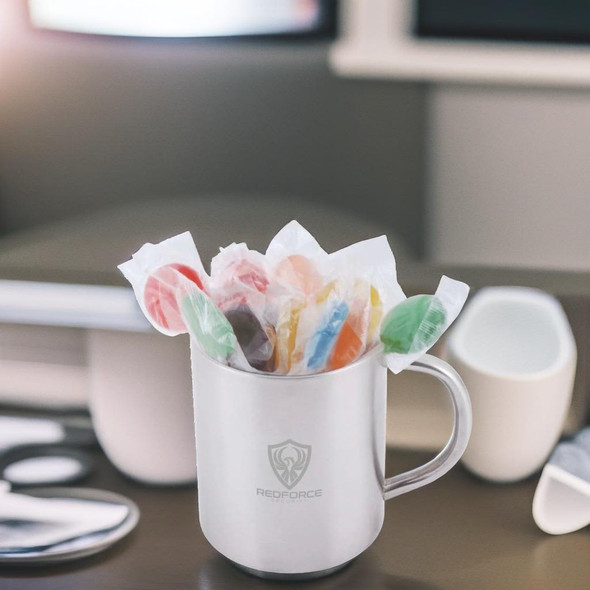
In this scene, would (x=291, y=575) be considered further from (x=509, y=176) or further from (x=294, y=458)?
(x=509, y=176)

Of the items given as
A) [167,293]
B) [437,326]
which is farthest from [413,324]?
[167,293]

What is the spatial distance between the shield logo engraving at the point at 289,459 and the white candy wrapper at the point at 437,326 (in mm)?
59

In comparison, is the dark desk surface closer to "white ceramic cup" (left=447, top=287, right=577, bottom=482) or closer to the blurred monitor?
"white ceramic cup" (left=447, top=287, right=577, bottom=482)

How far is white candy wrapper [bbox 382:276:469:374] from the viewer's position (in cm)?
40

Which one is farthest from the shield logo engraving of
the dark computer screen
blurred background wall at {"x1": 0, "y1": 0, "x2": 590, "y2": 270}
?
the dark computer screen

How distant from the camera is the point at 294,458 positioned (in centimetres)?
40

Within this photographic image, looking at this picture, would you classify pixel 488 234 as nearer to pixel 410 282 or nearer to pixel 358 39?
pixel 358 39

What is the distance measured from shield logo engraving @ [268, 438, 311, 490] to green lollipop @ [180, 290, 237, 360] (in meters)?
0.05

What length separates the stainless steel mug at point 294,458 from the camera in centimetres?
40

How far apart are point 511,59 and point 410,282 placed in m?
1.18

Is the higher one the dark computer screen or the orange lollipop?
the dark computer screen

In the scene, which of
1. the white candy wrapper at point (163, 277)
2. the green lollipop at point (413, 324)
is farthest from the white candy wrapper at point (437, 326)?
the white candy wrapper at point (163, 277)

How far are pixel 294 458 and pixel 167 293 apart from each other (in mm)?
99

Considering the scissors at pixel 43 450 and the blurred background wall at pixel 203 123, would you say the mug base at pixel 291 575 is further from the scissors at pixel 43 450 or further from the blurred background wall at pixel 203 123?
the blurred background wall at pixel 203 123
